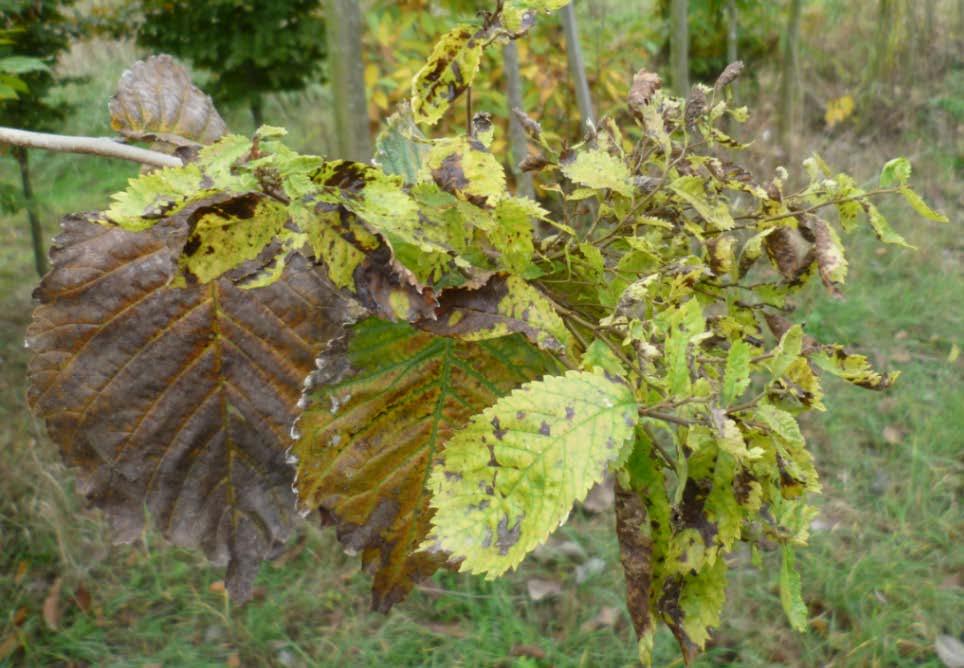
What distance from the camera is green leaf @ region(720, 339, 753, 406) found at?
46 centimetres

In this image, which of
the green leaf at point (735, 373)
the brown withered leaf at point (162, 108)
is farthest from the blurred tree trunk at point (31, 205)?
the green leaf at point (735, 373)

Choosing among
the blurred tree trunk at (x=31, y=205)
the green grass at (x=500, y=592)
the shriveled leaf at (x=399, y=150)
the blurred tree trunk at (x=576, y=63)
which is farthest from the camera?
the blurred tree trunk at (x=31, y=205)

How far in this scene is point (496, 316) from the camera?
490 millimetres

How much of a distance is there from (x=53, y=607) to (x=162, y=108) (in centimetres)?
263

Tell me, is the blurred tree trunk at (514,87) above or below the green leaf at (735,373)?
above

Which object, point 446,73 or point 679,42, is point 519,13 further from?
point 679,42

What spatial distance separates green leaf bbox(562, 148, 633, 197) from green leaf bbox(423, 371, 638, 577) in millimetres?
153

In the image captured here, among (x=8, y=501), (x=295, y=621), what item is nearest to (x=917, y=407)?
(x=295, y=621)

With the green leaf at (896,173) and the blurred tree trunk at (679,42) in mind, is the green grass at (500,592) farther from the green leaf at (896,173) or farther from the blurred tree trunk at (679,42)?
the green leaf at (896,173)

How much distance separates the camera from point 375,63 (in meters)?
4.24

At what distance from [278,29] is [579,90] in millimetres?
3213

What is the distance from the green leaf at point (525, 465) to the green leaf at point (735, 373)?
6cm

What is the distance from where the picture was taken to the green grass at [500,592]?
8.28ft

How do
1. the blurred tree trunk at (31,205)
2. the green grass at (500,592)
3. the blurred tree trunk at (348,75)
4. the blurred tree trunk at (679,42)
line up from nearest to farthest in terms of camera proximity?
the green grass at (500,592)
the blurred tree trunk at (348,75)
the blurred tree trunk at (679,42)
the blurred tree trunk at (31,205)
